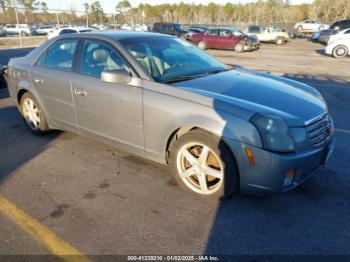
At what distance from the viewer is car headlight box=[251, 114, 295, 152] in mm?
2678

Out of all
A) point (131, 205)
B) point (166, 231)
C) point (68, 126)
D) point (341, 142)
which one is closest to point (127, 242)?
point (166, 231)

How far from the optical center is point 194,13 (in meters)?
93.8

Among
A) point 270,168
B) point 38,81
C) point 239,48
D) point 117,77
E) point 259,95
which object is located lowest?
point 239,48

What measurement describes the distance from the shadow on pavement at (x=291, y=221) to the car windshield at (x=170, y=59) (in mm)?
1557

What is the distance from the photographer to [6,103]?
7.11m

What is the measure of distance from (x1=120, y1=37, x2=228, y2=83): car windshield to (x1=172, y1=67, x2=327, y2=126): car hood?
0.21m

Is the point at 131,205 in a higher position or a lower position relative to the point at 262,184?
lower

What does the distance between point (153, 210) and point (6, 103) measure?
5724mm

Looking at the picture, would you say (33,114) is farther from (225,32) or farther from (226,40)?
(225,32)

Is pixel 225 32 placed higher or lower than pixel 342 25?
lower

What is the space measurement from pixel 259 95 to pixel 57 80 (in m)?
2.69

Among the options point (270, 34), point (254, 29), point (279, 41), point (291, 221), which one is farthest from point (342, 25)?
point (291, 221)

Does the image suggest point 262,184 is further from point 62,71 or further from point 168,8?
A: point 168,8

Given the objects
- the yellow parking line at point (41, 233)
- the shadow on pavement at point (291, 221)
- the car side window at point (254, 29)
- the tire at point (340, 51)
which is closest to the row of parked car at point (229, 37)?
the car side window at point (254, 29)
